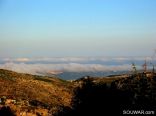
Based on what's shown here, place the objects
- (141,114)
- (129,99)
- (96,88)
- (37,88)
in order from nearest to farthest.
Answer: (141,114) < (129,99) < (96,88) < (37,88)

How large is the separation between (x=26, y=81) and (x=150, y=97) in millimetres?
32283

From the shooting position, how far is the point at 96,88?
22281mm

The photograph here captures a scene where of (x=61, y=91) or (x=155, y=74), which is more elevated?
(x=155, y=74)

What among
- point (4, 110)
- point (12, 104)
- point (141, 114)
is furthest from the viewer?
point (12, 104)

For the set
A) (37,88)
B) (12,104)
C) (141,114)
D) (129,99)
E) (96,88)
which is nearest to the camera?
(141,114)

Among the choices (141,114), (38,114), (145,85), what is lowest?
(38,114)

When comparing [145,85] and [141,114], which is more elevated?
[145,85]

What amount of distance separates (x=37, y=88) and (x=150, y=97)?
96.1ft

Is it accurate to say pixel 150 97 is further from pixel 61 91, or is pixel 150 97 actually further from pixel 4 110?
pixel 61 91

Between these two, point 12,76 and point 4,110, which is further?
point 12,76

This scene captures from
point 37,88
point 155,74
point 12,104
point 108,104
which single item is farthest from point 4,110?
Result: point 155,74

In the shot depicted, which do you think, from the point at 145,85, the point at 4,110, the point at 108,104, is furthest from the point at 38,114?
the point at 145,85

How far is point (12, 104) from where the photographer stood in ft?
122

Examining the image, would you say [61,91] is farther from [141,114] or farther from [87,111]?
[141,114]
